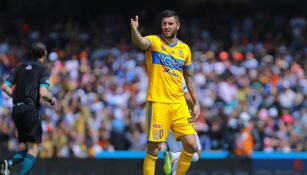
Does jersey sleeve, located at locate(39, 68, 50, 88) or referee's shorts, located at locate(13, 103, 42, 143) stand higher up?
jersey sleeve, located at locate(39, 68, 50, 88)

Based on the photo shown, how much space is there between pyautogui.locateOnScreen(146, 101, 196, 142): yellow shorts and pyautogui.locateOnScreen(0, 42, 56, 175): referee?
1.69m

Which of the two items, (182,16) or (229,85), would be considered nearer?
(229,85)

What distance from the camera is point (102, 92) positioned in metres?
20.4

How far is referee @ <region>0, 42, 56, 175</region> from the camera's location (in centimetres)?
1075

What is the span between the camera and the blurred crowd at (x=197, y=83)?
18.5 m

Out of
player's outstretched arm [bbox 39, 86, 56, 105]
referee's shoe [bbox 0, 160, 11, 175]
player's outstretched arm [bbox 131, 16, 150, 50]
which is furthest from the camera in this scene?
player's outstretched arm [bbox 39, 86, 56, 105]

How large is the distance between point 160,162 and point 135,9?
1480cm

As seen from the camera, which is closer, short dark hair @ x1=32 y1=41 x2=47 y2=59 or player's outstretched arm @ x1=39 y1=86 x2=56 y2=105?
player's outstretched arm @ x1=39 y1=86 x2=56 y2=105

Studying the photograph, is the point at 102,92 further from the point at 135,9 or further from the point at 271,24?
the point at 135,9

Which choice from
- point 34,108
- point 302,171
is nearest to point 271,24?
point 302,171

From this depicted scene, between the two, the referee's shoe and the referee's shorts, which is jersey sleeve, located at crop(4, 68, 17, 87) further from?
the referee's shoe

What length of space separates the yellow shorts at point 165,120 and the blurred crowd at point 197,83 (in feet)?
24.4

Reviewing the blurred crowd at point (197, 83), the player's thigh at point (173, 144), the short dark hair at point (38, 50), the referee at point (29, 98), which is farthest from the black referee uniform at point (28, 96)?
the blurred crowd at point (197, 83)

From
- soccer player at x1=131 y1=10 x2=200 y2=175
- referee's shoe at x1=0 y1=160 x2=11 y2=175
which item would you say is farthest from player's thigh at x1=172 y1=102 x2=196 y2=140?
referee's shoe at x1=0 y1=160 x2=11 y2=175
